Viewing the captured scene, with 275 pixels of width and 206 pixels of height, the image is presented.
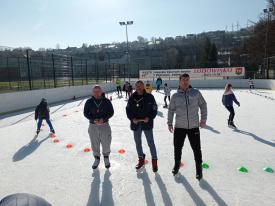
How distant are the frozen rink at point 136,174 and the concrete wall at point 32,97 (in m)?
6.83

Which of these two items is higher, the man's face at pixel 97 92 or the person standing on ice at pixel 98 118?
the man's face at pixel 97 92

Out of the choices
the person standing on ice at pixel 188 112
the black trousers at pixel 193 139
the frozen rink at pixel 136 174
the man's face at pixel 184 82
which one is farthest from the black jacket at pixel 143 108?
the frozen rink at pixel 136 174

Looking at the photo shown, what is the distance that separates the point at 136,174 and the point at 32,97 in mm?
13630

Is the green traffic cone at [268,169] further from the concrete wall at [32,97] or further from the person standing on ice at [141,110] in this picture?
the concrete wall at [32,97]

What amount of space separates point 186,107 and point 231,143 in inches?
122

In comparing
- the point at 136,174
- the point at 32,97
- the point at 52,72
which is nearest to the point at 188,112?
the point at 136,174

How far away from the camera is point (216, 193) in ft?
13.5

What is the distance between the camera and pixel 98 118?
204 inches

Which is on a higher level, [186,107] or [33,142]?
[186,107]

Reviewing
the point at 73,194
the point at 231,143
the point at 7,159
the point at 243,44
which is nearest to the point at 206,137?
the point at 231,143

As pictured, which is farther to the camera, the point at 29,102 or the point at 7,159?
the point at 29,102

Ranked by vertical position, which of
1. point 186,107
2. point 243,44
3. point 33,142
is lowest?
point 33,142

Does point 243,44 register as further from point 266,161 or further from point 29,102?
point 266,161

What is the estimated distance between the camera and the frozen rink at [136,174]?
161 inches
